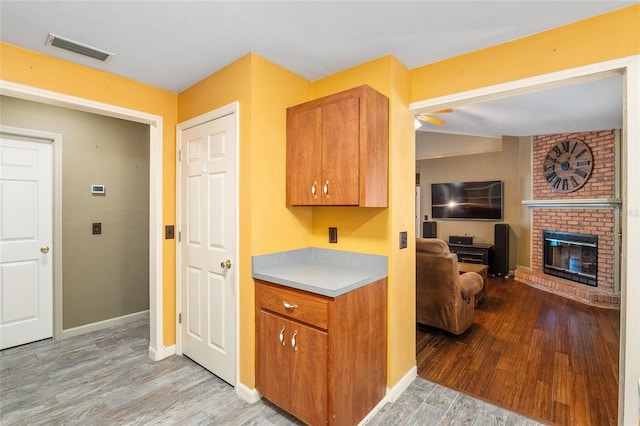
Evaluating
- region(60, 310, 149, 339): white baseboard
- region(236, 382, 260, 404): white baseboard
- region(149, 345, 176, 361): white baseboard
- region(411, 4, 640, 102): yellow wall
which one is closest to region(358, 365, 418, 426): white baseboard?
region(236, 382, 260, 404): white baseboard

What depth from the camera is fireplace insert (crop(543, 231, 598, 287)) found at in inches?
186

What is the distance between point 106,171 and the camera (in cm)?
333

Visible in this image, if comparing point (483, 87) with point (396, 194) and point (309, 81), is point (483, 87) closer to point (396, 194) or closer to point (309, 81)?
point (396, 194)

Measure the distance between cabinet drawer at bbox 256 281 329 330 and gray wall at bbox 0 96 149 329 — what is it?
232cm

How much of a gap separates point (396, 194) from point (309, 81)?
1.24 m

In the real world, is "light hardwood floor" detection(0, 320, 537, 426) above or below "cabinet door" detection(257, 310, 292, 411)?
below

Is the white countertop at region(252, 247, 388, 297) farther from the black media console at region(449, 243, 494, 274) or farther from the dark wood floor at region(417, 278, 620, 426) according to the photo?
the black media console at region(449, 243, 494, 274)

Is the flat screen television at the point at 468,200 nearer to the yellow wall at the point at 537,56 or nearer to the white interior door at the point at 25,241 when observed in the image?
the yellow wall at the point at 537,56

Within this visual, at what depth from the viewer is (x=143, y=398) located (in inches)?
83.5

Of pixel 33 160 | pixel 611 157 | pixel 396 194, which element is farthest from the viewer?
pixel 611 157

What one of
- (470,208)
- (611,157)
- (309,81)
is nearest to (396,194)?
(309,81)

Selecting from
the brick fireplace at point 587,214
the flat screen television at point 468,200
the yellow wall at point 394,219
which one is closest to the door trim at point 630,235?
the yellow wall at point 394,219

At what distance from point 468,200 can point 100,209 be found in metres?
6.59

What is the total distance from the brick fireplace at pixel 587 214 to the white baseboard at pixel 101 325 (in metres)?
6.16
